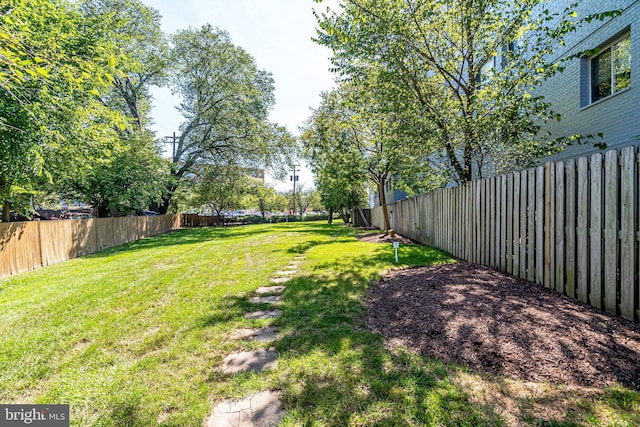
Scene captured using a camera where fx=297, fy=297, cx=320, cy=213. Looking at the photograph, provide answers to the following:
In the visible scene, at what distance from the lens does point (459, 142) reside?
6762mm

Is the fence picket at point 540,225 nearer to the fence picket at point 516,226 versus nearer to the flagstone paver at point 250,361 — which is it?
the fence picket at point 516,226

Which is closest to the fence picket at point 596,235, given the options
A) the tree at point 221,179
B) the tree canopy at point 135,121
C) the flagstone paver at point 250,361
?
the flagstone paver at point 250,361

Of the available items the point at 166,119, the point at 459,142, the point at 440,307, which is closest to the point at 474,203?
the point at 459,142

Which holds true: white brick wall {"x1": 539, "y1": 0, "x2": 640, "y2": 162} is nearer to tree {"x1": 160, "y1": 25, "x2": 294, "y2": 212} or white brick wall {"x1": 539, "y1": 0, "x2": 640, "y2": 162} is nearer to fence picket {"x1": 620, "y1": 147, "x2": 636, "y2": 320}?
fence picket {"x1": 620, "y1": 147, "x2": 636, "y2": 320}

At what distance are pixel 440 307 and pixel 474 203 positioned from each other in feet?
11.6

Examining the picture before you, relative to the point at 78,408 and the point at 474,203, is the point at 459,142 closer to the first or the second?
the point at 474,203

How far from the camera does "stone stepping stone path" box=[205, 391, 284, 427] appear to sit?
1934 millimetres

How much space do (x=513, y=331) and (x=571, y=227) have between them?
6.16 ft

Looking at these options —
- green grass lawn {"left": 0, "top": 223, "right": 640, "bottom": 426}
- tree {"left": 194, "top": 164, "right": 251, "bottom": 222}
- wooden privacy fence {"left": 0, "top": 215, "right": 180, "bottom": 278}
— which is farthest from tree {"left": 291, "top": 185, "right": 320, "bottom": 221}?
green grass lawn {"left": 0, "top": 223, "right": 640, "bottom": 426}

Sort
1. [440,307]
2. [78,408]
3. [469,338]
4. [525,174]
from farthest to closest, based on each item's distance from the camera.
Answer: [525,174], [440,307], [469,338], [78,408]

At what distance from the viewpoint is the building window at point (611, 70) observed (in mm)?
6523

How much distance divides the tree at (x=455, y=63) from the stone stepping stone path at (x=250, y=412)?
626 cm

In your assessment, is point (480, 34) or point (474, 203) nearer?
point (474, 203)

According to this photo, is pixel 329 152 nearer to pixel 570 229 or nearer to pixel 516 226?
pixel 516 226
